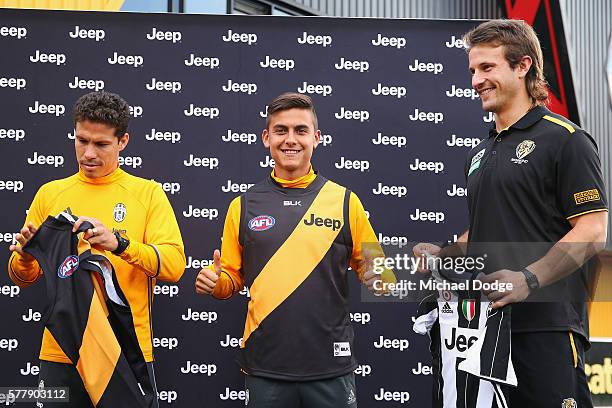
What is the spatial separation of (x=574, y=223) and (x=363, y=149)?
2.11m

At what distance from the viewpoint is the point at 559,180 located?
2455 millimetres

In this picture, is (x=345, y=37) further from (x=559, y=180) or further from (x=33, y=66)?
(x=559, y=180)

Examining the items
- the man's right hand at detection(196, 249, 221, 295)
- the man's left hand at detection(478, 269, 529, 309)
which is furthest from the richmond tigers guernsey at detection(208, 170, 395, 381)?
the man's left hand at detection(478, 269, 529, 309)

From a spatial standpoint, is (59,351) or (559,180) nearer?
(559,180)

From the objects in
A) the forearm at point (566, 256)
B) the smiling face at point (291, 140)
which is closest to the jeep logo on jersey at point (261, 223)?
the smiling face at point (291, 140)

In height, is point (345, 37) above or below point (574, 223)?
above

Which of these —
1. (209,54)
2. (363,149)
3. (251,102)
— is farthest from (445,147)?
(209,54)

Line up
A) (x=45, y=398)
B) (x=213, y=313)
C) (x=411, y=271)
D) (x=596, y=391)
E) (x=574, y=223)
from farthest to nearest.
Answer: (x=596, y=391) < (x=213, y=313) < (x=45, y=398) < (x=411, y=271) < (x=574, y=223)

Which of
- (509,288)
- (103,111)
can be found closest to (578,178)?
(509,288)

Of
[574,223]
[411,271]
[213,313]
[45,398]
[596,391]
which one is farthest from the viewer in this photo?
[596,391]

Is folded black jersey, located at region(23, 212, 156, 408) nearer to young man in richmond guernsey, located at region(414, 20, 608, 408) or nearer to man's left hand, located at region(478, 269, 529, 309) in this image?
young man in richmond guernsey, located at region(414, 20, 608, 408)

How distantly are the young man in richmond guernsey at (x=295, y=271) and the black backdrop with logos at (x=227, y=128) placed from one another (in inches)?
36.0

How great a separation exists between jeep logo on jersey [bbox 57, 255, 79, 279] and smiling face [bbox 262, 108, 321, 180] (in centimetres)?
104

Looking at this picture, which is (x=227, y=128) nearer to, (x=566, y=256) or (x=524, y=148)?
(x=524, y=148)
